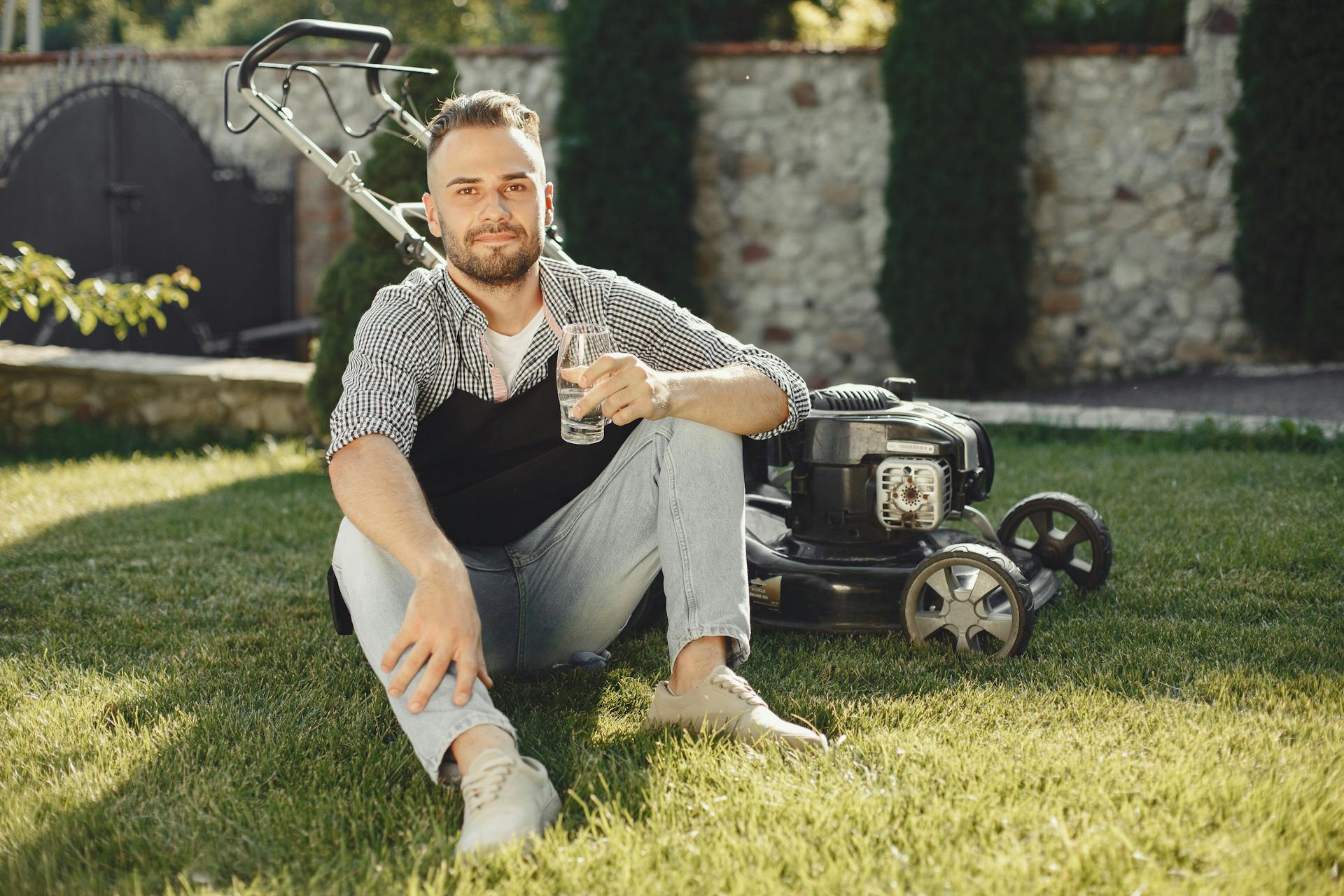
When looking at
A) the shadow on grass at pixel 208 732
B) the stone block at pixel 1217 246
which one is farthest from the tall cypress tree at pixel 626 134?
the shadow on grass at pixel 208 732

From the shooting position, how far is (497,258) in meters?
2.44

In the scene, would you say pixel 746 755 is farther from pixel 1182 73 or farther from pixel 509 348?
pixel 1182 73

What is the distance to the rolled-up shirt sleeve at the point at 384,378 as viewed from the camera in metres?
2.19

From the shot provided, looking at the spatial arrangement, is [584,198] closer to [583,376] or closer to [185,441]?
[185,441]

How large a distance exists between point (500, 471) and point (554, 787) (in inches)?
28.7

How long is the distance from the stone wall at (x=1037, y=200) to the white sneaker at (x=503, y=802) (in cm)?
570

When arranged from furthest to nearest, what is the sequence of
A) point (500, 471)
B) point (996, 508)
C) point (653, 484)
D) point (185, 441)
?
point (185, 441) < point (996, 508) < point (500, 471) < point (653, 484)

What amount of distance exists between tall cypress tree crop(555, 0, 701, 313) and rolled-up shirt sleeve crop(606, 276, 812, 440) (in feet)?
16.0

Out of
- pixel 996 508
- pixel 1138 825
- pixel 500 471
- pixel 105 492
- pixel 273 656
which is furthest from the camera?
pixel 105 492

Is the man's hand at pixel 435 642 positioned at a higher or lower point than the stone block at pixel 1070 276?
lower

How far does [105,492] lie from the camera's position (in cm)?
492

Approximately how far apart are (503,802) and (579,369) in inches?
28.9

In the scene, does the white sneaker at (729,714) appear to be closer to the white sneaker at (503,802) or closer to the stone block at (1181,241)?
the white sneaker at (503,802)

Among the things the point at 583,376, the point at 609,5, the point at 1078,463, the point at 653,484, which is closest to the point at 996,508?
the point at 1078,463
